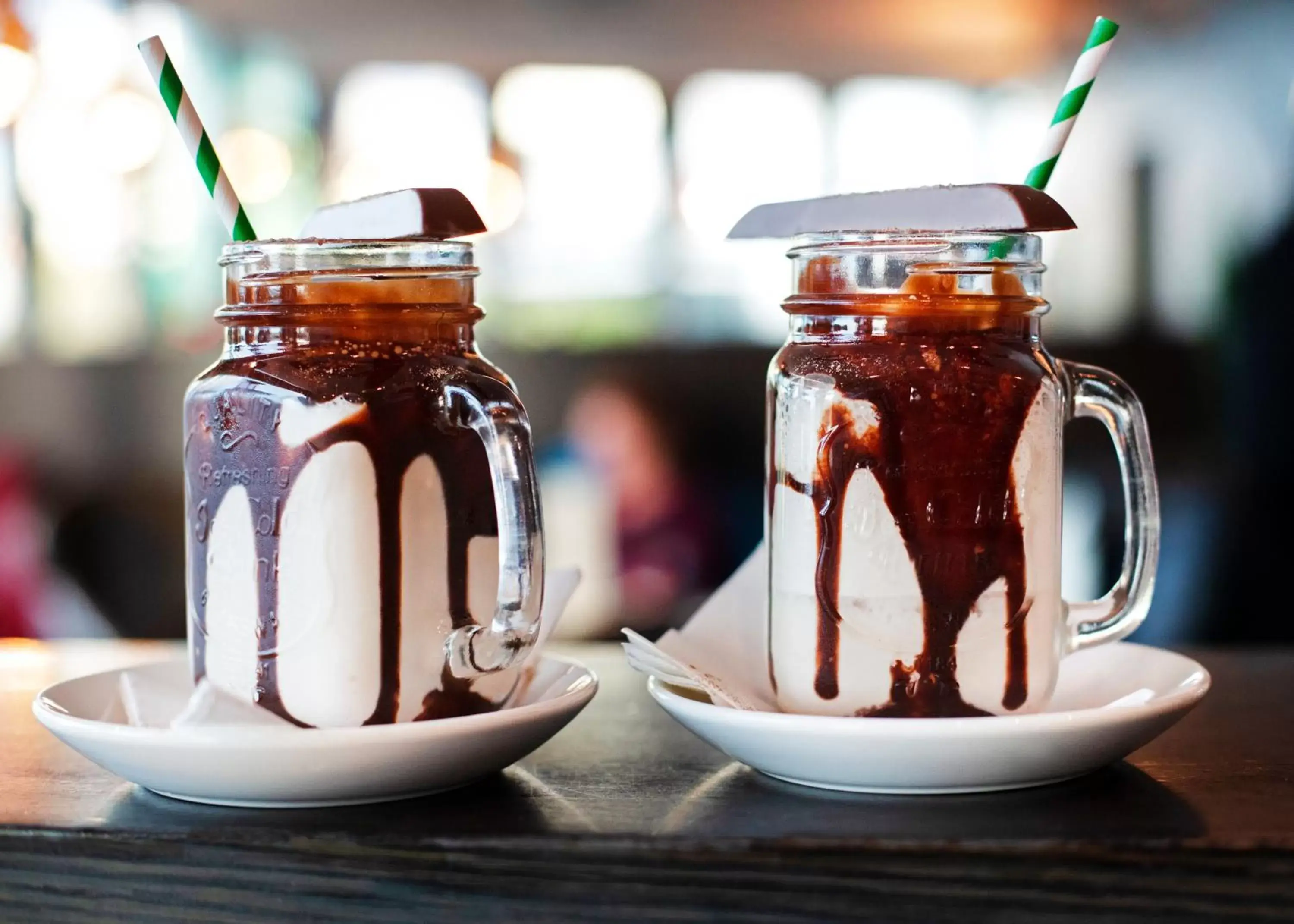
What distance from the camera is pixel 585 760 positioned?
0.67 metres

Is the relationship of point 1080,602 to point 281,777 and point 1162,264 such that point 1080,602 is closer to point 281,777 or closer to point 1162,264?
point 281,777

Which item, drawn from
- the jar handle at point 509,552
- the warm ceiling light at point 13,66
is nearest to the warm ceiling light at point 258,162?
the warm ceiling light at point 13,66

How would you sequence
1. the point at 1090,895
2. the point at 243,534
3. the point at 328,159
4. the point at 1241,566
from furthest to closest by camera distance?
the point at 328,159
the point at 1241,566
the point at 243,534
the point at 1090,895

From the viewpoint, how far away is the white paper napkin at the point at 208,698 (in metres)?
0.59

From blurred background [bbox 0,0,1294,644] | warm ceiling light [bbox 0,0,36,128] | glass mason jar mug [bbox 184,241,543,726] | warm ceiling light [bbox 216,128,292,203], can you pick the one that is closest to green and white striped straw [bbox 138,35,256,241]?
glass mason jar mug [bbox 184,241,543,726]

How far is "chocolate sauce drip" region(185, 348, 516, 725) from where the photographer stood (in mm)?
624

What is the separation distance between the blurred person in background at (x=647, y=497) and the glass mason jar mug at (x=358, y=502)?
2.00 meters

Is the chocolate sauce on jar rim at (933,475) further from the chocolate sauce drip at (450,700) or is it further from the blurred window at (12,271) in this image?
the blurred window at (12,271)

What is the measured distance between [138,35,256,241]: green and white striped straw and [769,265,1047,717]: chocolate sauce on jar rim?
0.30m

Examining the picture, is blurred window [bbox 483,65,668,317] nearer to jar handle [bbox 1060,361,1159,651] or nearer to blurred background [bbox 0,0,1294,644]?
blurred background [bbox 0,0,1294,644]

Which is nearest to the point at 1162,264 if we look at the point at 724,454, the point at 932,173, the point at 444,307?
the point at 932,173

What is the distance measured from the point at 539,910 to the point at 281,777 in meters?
0.12

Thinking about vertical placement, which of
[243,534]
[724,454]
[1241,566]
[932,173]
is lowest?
[1241,566]

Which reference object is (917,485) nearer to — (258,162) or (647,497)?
(647,497)
